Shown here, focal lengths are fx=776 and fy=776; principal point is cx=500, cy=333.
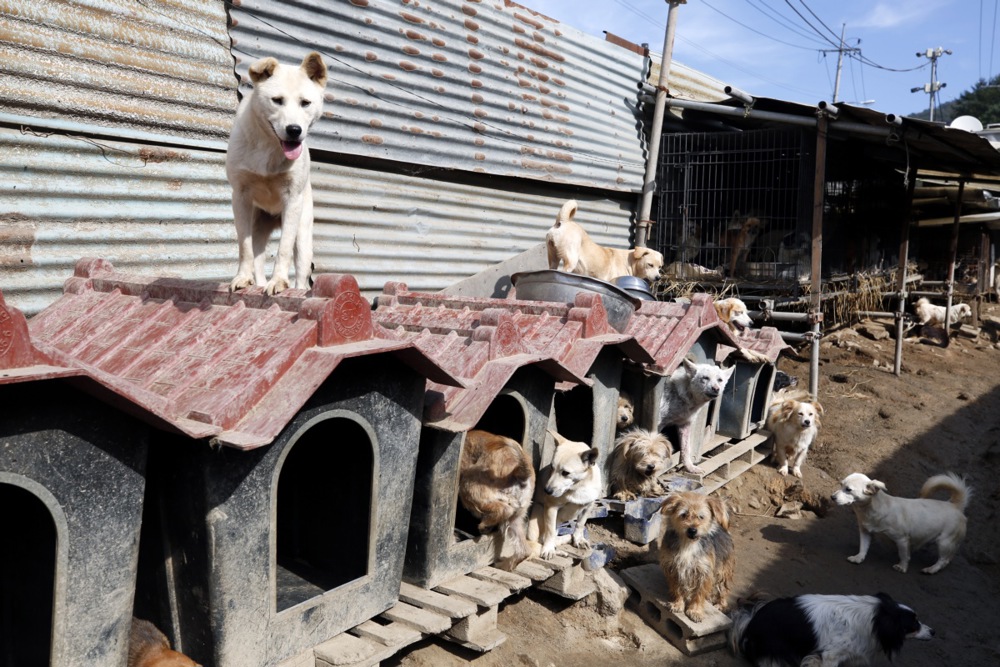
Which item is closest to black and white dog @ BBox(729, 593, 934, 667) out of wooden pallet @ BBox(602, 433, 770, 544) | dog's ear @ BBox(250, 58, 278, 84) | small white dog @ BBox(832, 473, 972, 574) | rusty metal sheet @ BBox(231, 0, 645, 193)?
wooden pallet @ BBox(602, 433, 770, 544)

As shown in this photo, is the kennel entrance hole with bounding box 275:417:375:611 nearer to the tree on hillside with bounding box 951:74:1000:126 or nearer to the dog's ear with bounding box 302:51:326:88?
the dog's ear with bounding box 302:51:326:88

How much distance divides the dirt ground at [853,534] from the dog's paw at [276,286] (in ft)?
6.75

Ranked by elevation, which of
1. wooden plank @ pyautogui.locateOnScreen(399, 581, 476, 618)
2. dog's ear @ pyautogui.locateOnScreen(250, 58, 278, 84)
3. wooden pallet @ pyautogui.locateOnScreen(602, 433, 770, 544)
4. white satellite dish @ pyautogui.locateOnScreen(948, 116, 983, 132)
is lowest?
wooden pallet @ pyautogui.locateOnScreen(602, 433, 770, 544)

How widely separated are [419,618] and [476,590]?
53cm

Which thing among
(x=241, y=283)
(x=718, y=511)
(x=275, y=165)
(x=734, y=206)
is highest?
(x=734, y=206)

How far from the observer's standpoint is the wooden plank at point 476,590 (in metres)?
4.40

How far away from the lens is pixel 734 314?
9.72 meters

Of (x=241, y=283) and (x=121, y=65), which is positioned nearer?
(x=241, y=283)

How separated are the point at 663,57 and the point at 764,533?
7111 mm

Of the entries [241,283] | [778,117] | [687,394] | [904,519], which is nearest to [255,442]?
[241,283]

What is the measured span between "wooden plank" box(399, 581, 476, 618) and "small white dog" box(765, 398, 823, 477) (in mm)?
5290

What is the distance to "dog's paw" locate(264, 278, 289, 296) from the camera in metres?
3.88

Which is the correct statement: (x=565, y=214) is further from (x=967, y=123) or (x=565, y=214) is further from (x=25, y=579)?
(x=967, y=123)

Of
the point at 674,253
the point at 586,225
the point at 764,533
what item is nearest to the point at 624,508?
the point at 764,533
